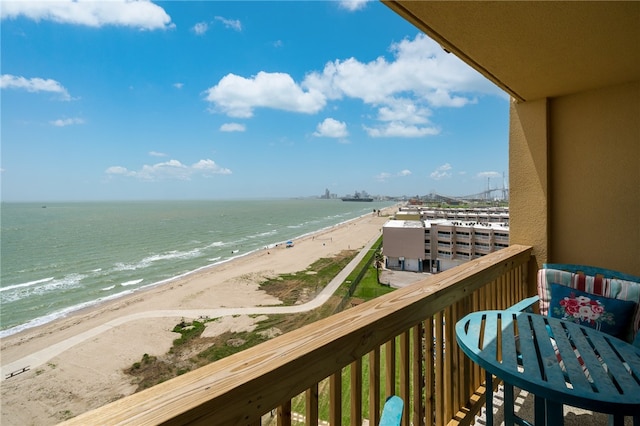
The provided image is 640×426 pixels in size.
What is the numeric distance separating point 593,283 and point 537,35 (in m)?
1.41

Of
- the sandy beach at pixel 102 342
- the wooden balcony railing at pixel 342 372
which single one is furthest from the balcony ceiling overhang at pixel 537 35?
the sandy beach at pixel 102 342

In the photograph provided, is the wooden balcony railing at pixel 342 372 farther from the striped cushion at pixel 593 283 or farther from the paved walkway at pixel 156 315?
the paved walkway at pixel 156 315

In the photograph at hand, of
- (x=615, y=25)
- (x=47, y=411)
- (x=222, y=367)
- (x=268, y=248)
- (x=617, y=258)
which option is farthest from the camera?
(x=268, y=248)

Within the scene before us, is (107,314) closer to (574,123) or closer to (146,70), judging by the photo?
(574,123)

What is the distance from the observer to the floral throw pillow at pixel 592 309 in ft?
5.22

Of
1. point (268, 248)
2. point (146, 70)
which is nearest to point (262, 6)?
point (268, 248)

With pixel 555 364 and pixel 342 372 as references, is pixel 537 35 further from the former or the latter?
pixel 342 372

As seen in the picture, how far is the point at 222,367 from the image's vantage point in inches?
24.8

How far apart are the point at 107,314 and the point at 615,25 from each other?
54.9ft

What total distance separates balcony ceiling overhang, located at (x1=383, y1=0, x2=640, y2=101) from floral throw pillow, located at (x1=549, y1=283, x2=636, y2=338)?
1.31 m

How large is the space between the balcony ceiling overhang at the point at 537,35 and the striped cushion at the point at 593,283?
123cm

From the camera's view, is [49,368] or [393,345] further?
[49,368]

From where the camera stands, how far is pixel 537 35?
135 cm

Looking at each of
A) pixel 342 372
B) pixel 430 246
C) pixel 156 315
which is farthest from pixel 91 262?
pixel 342 372
